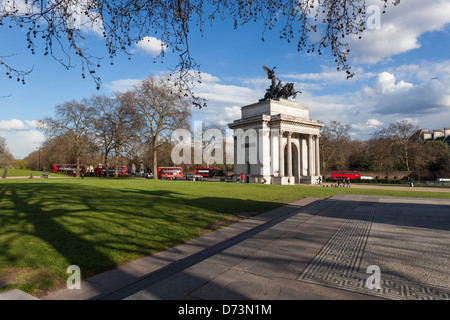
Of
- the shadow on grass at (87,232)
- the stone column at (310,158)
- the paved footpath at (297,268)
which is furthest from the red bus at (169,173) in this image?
the paved footpath at (297,268)

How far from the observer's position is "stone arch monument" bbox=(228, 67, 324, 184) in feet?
133

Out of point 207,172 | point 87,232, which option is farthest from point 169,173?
point 87,232

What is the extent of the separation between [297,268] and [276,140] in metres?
38.0

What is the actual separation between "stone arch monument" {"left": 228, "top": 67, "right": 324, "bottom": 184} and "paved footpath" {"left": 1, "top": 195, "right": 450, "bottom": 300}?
32.2m

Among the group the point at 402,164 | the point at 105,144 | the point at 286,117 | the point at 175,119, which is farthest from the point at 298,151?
the point at 105,144

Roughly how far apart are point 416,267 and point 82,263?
6.61 m

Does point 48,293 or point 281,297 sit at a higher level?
point 281,297

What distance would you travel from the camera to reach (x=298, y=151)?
149 feet

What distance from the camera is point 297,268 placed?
4574 mm

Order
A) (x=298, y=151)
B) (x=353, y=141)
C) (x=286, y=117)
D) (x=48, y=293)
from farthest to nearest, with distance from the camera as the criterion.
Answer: (x=353, y=141) < (x=298, y=151) < (x=286, y=117) < (x=48, y=293)

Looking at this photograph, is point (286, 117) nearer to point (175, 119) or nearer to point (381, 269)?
point (175, 119)

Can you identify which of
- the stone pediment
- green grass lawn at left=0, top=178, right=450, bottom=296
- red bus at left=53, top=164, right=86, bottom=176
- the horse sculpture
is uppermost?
the horse sculpture

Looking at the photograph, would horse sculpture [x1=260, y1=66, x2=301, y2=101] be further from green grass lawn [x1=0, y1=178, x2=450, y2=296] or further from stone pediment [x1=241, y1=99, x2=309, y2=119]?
green grass lawn [x1=0, y1=178, x2=450, y2=296]

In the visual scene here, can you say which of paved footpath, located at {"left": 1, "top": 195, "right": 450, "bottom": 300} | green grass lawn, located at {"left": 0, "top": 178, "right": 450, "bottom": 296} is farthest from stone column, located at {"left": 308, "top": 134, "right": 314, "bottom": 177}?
paved footpath, located at {"left": 1, "top": 195, "right": 450, "bottom": 300}
